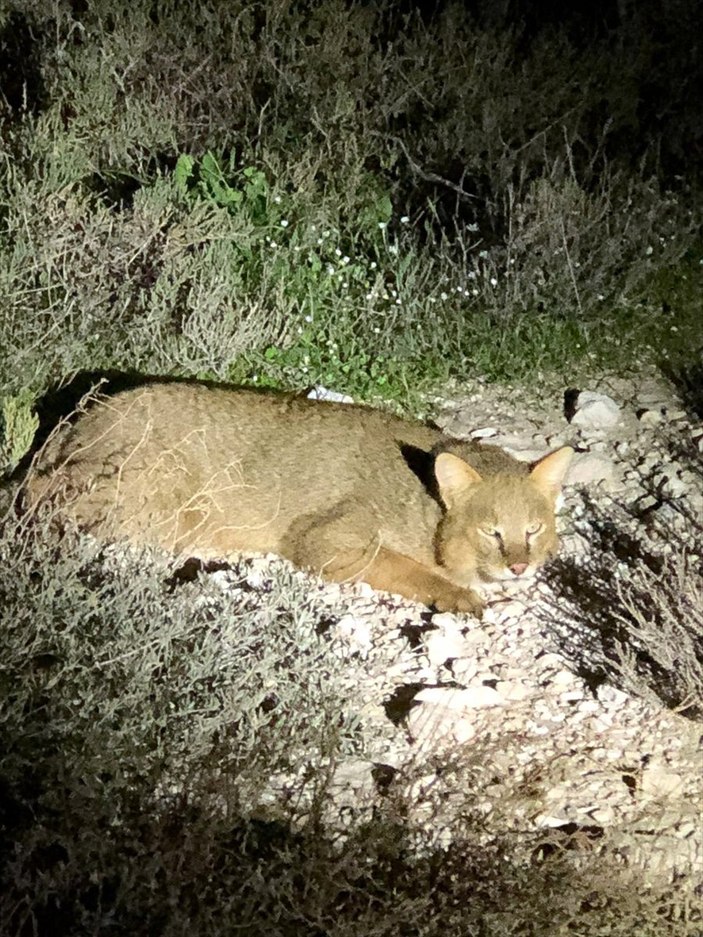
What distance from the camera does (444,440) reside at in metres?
5.41

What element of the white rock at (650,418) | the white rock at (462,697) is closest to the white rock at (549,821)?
the white rock at (462,697)

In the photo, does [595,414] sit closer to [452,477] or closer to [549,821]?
[452,477]

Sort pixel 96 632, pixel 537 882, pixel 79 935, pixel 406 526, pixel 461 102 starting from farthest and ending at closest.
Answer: pixel 461 102 < pixel 406 526 < pixel 96 632 < pixel 537 882 < pixel 79 935

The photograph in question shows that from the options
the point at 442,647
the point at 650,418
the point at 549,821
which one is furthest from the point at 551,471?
the point at 549,821

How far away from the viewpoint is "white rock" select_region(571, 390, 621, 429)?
20.2ft

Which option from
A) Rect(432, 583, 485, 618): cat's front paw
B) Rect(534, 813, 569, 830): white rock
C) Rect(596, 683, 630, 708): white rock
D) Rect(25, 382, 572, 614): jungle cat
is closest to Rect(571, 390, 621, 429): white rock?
Rect(25, 382, 572, 614): jungle cat

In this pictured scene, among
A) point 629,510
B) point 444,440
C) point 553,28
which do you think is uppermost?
point 553,28

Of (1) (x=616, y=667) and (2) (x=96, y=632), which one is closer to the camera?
(2) (x=96, y=632)

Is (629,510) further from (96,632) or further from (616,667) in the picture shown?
(96,632)

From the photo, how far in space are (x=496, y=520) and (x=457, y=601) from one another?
15.3 inches

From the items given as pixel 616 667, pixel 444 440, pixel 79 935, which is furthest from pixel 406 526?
pixel 79 935

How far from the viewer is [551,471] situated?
197 inches

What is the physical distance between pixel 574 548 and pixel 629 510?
458 millimetres

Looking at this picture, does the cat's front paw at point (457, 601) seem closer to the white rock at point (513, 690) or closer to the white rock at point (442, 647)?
the white rock at point (442, 647)
